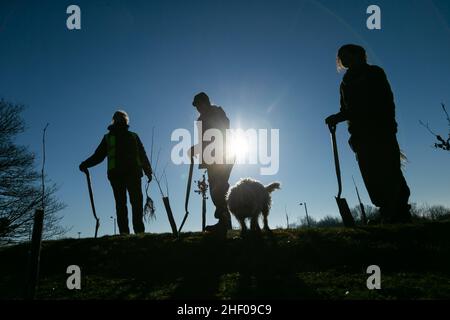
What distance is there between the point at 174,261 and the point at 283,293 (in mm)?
2367

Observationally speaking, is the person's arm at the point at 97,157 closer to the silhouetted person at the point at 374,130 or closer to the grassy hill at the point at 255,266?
the grassy hill at the point at 255,266

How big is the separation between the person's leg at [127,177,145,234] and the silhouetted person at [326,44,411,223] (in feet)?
17.1

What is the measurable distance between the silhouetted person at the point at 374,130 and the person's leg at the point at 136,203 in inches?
206

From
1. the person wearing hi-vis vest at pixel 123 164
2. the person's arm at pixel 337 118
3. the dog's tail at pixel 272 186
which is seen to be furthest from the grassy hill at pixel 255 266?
the dog's tail at pixel 272 186

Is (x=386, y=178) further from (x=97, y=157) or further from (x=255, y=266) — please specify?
(x=97, y=157)

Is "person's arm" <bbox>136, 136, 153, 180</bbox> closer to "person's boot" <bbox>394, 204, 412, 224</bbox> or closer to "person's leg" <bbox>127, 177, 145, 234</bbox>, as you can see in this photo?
"person's leg" <bbox>127, 177, 145, 234</bbox>

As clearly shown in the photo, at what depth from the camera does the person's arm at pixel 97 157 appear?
9078mm

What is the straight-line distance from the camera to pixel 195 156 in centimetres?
839

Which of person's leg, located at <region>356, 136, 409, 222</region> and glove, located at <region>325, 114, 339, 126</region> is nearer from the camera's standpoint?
person's leg, located at <region>356, 136, 409, 222</region>

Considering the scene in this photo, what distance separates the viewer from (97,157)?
9.29m

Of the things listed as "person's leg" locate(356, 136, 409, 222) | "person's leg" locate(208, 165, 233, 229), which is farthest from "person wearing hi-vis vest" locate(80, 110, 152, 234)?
"person's leg" locate(356, 136, 409, 222)

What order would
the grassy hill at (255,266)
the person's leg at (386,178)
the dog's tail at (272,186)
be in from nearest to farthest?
the grassy hill at (255,266) < the person's leg at (386,178) < the dog's tail at (272,186)

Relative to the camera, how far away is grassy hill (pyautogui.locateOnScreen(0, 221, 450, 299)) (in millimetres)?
3752

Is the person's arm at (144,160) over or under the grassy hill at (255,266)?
over
